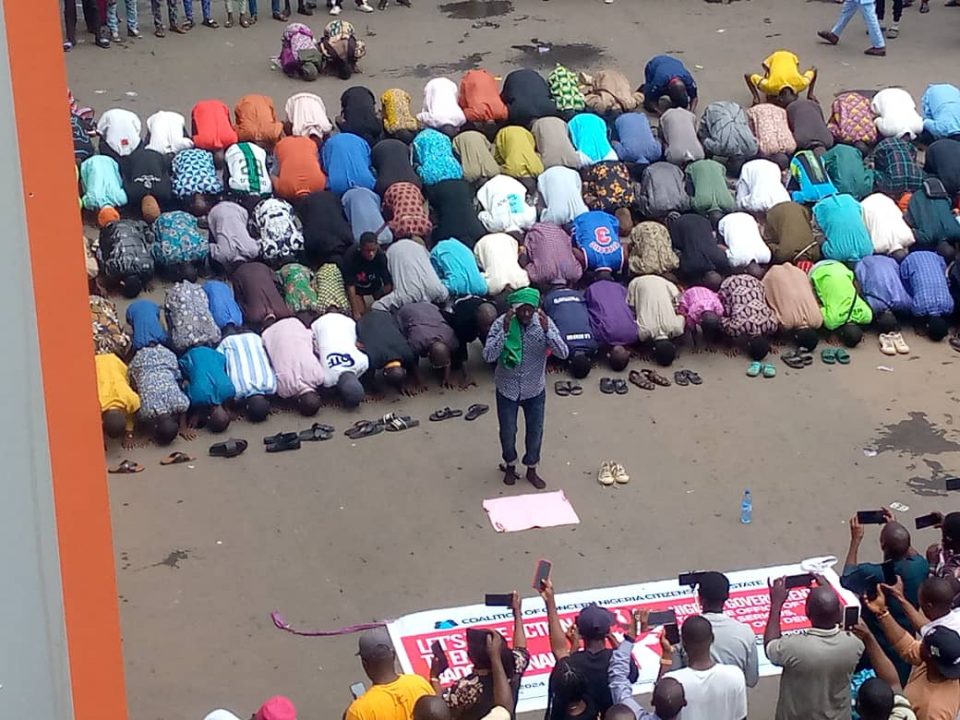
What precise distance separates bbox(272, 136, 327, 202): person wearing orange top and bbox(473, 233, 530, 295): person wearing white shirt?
5.24 feet

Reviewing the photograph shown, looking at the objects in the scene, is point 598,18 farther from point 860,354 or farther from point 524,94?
point 860,354

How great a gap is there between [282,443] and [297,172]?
3046 millimetres

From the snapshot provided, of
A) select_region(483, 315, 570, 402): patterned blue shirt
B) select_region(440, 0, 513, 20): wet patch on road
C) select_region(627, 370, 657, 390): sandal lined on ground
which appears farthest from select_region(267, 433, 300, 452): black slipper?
select_region(440, 0, 513, 20): wet patch on road

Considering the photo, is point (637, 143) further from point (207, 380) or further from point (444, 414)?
point (207, 380)

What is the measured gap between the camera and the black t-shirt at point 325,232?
1127 cm

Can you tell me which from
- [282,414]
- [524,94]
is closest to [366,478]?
[282,414]

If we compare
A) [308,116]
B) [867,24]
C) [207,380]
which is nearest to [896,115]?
[867,24]

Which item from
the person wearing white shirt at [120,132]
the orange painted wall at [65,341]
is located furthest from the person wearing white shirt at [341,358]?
the orange painted wall at [65,341]

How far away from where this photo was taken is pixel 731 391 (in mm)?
10344

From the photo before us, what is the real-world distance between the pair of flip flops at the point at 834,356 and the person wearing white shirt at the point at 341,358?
10.8ft

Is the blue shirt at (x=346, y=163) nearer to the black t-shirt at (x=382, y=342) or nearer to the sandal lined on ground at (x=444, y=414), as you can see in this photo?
the black t-shirt at (x=382, y=342)

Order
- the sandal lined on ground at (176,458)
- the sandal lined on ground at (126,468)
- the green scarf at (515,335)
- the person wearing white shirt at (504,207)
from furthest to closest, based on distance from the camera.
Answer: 1. the person wearing white shirt at (504,207)
2. the sandal lined on ground at (176,458)
3. the sandal lined on ground at (126,468)
4. the green scarf at (515,335)

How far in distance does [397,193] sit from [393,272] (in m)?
1.07

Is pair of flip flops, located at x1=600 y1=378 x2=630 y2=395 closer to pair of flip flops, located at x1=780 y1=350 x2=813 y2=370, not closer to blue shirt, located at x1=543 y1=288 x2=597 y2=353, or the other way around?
blue shirt, located at x1=543 y1=288 x2=597 y2=353
